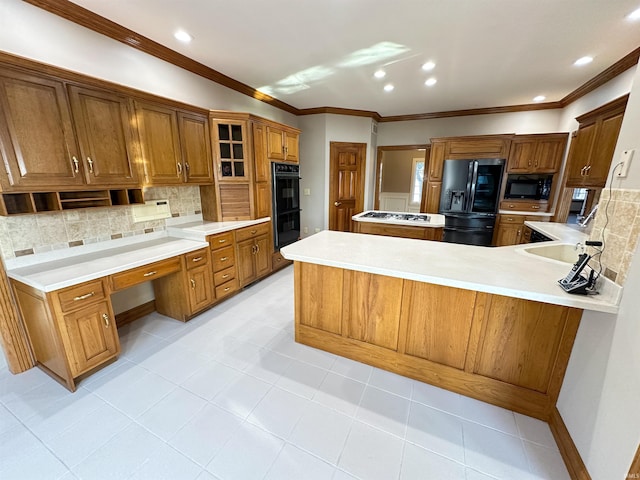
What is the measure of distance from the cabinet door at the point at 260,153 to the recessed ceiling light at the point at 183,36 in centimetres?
100

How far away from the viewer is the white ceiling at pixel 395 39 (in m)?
1.95

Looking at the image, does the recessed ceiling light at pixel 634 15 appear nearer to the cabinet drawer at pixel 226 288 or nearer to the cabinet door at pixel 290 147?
the cabinet door at pixel 290 147

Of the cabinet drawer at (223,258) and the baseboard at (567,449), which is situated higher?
the cabinet drawer at (223,258)

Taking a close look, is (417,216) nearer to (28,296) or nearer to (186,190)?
(186,190)

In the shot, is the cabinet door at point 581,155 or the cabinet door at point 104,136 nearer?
the cabinet door at point 104,136

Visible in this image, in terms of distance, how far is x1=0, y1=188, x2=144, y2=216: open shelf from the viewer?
5.90 ft

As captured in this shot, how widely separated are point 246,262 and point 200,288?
731 millimetres

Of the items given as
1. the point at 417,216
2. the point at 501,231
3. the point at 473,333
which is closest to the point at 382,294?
the point at 473,333

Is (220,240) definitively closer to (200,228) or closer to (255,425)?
(200,228)

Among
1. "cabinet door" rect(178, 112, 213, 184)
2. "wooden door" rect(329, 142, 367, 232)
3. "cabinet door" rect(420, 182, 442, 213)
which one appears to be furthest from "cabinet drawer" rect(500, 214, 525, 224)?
"cabinet door" rect(178, 112, 213, 184)

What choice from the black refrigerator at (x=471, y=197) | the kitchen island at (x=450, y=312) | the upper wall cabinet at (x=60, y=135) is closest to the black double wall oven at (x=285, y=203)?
the kitchen island at (x=450, y=312)

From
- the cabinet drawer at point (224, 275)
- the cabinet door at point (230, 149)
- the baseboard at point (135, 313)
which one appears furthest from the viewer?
the cabinet door at point (230, 149)

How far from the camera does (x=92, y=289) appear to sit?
6.09 ft

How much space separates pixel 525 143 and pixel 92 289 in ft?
19.7
